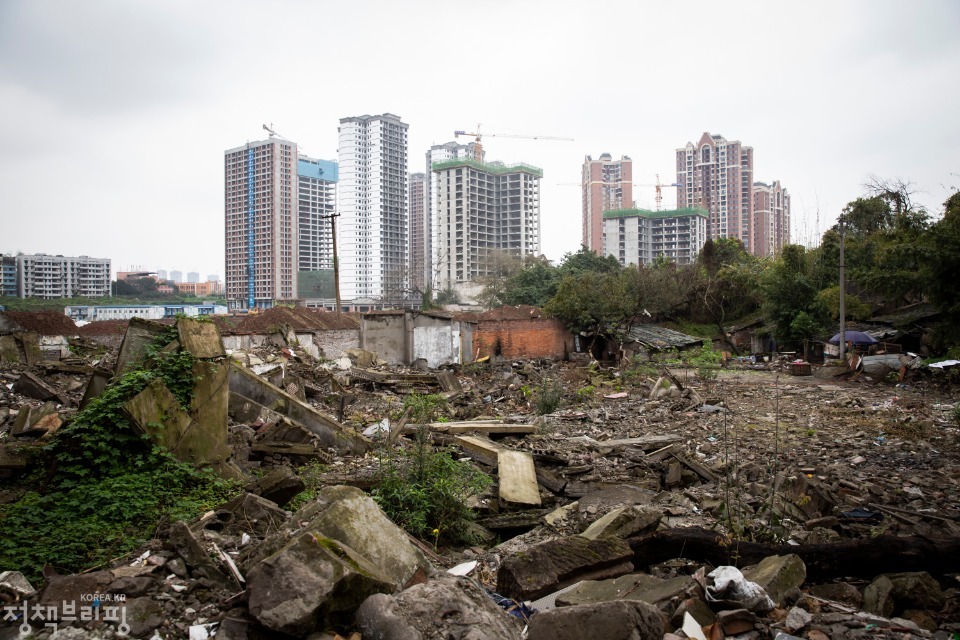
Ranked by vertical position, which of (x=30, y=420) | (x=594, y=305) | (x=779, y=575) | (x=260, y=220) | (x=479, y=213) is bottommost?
(x=779, y=575)

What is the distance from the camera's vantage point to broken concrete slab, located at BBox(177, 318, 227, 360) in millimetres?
6480

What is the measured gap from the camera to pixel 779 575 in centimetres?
384

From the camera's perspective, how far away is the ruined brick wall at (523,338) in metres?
23.1

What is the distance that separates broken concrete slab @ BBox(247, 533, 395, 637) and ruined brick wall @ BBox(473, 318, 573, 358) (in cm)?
1926

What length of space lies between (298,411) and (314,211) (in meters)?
53.5

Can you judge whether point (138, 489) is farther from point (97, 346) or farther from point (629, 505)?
point (97, 346)

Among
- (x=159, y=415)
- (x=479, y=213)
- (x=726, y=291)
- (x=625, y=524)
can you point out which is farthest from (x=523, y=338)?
(x=479, y=213)

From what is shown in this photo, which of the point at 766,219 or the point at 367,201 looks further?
the point at 766,219

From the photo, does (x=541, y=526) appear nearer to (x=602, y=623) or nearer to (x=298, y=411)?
(x=602, y=623)

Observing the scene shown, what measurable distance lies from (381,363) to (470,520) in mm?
13127

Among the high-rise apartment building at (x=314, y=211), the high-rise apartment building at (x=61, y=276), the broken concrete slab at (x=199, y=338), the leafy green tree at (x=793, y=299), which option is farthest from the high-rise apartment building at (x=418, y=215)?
the broken concrete slab at (x=199, y=338)

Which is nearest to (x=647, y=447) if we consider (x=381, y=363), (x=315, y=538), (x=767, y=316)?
(x=315, y=538)

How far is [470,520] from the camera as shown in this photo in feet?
19.0

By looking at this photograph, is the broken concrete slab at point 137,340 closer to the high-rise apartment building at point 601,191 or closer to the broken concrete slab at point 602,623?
the broken concrete slab at point 602,623
